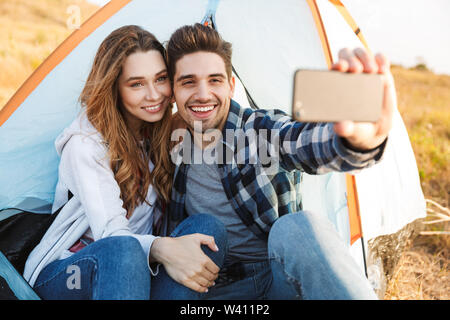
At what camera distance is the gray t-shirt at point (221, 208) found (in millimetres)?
1191

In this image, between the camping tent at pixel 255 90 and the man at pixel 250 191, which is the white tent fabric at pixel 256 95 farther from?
the man at pixel 250 191

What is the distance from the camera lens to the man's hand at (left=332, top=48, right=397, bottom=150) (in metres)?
0.71

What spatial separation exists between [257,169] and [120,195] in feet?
1.31

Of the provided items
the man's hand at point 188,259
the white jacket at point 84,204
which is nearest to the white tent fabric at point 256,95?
the white jacket at point 84,204

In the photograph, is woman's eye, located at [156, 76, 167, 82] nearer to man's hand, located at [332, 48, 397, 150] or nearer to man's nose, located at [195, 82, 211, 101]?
man's nose, located at [195, 82, 211, 101]

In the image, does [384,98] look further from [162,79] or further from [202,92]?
[162,79]

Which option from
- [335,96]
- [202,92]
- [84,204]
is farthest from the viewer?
[202,92]

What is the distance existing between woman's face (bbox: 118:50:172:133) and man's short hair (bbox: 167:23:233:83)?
0.13 ft

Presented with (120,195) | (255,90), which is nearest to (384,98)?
(120,195)

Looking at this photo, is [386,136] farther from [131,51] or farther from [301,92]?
Answer: [131,51]

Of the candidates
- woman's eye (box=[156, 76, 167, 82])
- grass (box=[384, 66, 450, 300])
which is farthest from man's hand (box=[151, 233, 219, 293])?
grass (box=[384, 66, 450, 300])

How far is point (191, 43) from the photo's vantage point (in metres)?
1.18
